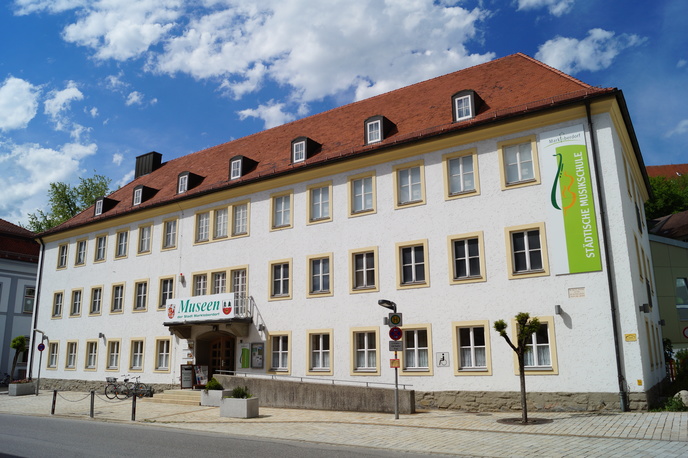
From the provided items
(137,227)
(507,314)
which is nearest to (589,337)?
(507,314)

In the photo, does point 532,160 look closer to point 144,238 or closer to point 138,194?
point 144,238

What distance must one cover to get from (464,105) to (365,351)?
32.6 ft

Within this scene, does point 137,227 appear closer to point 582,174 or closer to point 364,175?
point 364,175

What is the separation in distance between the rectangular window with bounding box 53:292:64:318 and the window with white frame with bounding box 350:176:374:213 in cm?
2129

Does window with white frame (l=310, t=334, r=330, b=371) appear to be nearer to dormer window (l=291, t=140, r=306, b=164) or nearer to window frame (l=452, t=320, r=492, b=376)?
window frame (l=452, t=320, r=492, b=376)

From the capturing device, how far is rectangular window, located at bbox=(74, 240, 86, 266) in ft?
108

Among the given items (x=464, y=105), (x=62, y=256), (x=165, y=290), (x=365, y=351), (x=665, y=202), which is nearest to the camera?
(x=464, y=105)

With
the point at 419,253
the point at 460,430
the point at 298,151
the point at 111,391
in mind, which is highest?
the point at 298,151

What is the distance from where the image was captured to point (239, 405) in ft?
57.6

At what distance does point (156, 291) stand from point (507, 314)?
59.1 ft

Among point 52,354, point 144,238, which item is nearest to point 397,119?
point 144,238

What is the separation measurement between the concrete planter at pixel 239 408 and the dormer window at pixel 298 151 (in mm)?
11148

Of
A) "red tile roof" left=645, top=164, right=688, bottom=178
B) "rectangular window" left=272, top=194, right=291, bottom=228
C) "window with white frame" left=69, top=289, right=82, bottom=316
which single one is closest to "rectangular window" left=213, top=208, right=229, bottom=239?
"rectangular window" left=272, top=194, right=291, bottom=228

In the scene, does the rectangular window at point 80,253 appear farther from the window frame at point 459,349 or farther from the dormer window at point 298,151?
the window frame at point 459,349
